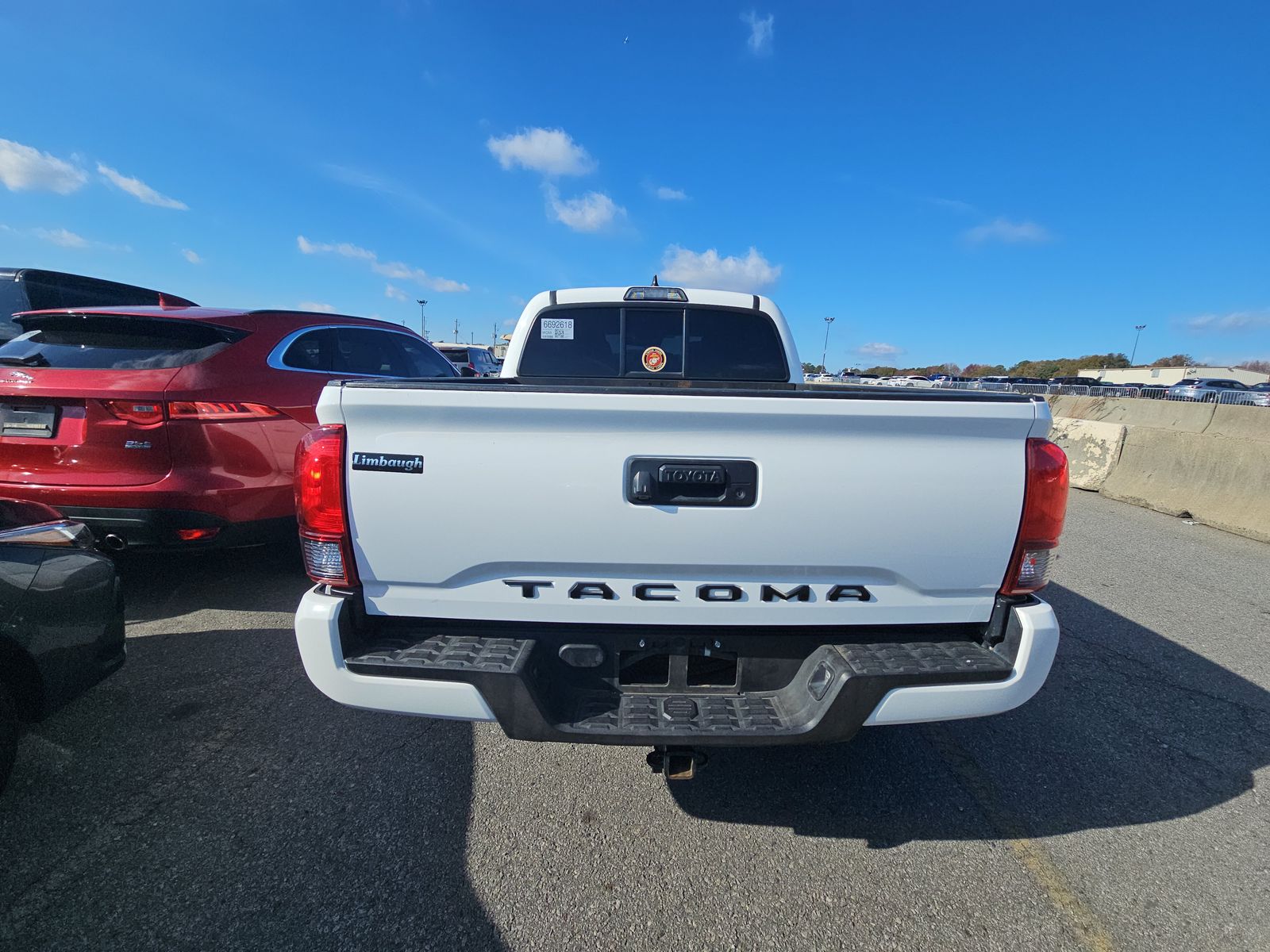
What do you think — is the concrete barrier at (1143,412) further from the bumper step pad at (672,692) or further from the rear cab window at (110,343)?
the rear cab window at (110,343)

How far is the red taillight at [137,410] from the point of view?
335 centimetres

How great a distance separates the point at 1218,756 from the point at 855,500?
257cm

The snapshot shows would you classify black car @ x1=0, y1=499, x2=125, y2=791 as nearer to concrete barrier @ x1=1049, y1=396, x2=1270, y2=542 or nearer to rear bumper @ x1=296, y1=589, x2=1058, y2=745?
rear bumper @ x1=296, y1=589, x2=1058, y2=745

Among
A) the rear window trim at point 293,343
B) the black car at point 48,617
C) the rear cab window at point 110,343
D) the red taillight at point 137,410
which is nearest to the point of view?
the black car at point 48,617

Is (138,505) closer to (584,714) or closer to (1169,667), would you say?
(584,714)

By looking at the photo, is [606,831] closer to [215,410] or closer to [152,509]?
[152,509]

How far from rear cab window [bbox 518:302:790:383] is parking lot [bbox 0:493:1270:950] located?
2.35 m

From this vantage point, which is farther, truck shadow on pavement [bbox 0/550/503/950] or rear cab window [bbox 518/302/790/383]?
rear cab window [bbox 518/302/790/383]

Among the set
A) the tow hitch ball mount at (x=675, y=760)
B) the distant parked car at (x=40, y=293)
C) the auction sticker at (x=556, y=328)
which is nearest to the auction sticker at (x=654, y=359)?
the auction sticker at (x=556, y=328)

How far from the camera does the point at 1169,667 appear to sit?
3523 millimetres

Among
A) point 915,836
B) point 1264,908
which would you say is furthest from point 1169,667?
point 915,836

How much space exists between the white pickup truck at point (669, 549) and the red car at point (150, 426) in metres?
2.31

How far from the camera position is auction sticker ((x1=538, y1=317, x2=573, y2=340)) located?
4.01m

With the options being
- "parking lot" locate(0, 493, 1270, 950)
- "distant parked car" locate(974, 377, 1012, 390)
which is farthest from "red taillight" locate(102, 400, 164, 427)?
"distant parked car" locate(974, 377, 1012, 390)
